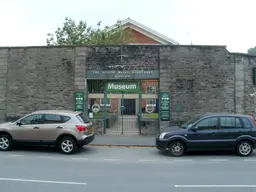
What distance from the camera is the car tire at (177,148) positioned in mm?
9836

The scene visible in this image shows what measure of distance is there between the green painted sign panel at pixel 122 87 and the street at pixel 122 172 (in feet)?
16.0

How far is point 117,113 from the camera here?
1526cm

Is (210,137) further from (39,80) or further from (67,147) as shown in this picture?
(39,80)

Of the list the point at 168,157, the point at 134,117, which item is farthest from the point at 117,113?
the point at 168,157

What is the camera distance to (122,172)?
24.3 feet

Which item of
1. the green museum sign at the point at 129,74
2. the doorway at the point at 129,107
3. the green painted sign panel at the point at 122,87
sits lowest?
the doorway at the point at 129,107

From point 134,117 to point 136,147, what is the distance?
3538mm

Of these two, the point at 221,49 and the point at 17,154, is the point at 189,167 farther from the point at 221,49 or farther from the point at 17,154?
the point at 221,49

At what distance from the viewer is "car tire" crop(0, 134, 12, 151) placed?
34.1ft

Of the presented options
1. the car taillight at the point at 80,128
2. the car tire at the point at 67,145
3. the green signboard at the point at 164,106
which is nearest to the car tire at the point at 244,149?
the green signboard at the point at 164,106

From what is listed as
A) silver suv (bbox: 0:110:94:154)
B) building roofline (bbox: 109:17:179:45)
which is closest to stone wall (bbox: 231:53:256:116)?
silver suv (bbox: 0:110:94:154)

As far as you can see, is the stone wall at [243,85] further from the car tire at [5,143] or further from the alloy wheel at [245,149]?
the car tire at [5,143]

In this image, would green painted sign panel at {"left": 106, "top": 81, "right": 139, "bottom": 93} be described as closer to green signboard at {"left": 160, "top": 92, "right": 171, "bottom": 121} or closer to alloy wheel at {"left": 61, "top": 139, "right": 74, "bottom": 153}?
green signboard at {"left": 160, "top": 92, "right": 171, "bottom": 121}

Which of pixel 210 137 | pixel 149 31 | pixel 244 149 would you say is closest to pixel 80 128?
pixel 210 137
